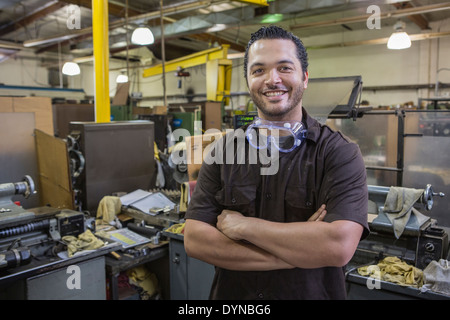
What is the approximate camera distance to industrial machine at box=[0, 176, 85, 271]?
1.60 meters

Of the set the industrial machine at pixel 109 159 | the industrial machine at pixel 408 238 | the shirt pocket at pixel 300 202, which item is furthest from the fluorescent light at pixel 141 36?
the shirt pocket at pixel 300 202

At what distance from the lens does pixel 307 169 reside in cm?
100

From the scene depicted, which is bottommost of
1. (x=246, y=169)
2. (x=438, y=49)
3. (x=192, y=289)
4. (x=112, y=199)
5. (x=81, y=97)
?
(x=192, y=289)

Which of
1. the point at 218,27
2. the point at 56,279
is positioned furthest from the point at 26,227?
the point at 218,27

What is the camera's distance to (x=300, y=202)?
3.28 ft

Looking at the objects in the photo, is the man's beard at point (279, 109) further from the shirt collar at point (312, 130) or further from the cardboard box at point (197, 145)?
the cardboard box at point (197, 145)

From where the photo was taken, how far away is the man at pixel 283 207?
93cm

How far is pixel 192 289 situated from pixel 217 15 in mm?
4297

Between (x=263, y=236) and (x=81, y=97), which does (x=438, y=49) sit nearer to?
(x=263, y=236)

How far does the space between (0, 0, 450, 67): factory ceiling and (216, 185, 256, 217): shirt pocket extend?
2.38 meters

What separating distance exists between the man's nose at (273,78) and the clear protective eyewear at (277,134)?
114 millimetres

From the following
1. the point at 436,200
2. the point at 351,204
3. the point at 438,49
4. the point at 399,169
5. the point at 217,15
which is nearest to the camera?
the point at 351,204

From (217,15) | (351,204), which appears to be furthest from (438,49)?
(351,204)

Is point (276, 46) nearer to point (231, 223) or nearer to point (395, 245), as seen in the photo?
point (231, 223)
